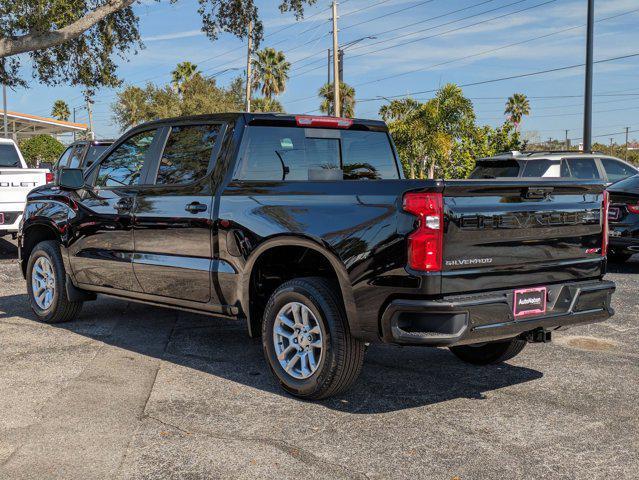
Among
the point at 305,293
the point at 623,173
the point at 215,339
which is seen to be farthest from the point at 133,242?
the point at 623,173

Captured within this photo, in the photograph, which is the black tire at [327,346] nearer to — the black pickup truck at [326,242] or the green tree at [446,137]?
the black pickup truck at [326,242]

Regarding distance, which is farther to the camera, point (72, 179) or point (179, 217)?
point (72, 179)

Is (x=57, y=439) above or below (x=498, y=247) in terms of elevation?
below

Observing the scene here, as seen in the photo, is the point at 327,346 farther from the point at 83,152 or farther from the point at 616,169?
the point at 83,152

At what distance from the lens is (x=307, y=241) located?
15.6 ft

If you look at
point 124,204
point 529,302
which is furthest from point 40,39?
point 529,302

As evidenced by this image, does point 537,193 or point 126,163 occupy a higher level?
point 126,163

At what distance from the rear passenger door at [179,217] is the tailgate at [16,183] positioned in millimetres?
7012

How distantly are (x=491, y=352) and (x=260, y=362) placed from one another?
1805 mm

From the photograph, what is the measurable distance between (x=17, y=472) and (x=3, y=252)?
1095cm

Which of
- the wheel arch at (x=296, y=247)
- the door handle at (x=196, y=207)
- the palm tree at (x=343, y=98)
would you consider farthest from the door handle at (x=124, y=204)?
the palm tree at (x=343, y=98)

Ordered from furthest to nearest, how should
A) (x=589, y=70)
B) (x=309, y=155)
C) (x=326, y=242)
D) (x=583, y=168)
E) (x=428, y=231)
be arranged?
(x=589, y=70) → (x=583, y=168) → (x=309, y=155) → (x=326, y=242) → (x=428, y=231)

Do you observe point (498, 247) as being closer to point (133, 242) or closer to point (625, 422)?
point (625, 422)

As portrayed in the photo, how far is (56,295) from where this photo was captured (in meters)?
7.13
